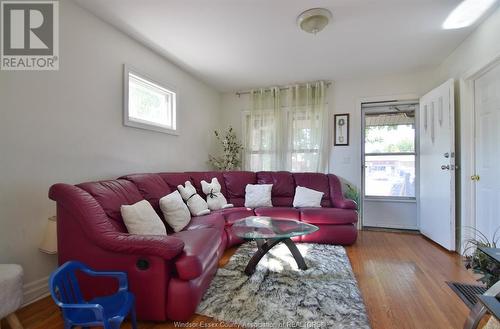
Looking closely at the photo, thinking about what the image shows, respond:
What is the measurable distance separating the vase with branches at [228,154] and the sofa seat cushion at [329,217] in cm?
182

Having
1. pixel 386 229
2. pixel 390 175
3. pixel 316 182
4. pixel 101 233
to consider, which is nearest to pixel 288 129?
pixel 316 182

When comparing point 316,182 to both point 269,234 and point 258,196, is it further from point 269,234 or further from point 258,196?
point 269,234

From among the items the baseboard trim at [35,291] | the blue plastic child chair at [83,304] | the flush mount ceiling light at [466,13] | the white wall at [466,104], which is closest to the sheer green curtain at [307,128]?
the white wall at [466,104]

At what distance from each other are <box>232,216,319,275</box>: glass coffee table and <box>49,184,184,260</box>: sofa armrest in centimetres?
76

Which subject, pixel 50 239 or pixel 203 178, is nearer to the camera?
pixel 50 239

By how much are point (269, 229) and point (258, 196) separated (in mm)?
1263

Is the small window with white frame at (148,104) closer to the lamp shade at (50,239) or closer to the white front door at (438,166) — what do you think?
the lamp shade at (50,239)

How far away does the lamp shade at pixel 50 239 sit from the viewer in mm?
1795

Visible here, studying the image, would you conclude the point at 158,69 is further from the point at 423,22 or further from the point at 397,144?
the point at 397,144

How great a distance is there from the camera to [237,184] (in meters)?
3.78

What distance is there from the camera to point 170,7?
210 centimetres

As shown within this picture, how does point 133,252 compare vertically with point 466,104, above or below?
below

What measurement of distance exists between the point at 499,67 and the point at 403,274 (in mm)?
2184

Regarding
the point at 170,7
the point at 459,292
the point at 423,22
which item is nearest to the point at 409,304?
the point at 459,292
